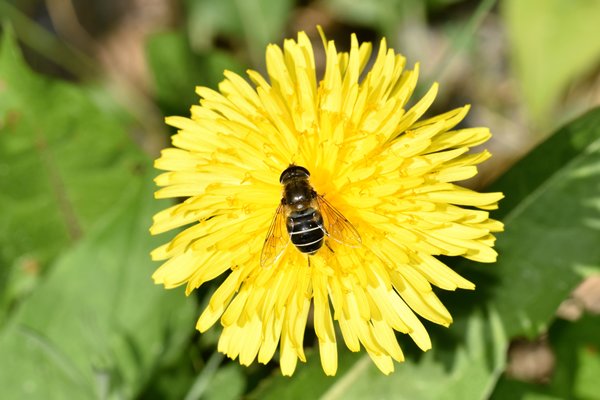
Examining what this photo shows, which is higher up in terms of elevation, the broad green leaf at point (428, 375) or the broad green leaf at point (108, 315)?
the broad green leaf at point (108, 315)

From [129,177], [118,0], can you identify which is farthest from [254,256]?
[118,0]

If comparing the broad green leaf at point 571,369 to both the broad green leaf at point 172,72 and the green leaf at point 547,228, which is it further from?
the broad green leaf at point 172,72

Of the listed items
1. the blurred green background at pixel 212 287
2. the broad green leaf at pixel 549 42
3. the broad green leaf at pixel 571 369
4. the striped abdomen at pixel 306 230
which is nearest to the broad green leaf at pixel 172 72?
the blurred green background at pixel 212 287

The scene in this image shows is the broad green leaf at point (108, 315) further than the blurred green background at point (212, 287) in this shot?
Yes

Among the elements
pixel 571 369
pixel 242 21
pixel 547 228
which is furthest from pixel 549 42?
pixel 242 21

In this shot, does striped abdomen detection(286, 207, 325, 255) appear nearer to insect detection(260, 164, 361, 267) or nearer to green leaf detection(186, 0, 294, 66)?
insect detection(260, 164, 361, 267)

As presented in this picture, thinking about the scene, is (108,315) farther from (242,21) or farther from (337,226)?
(242,21)

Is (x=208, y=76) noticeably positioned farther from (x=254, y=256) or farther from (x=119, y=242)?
(x=254, y=256)
